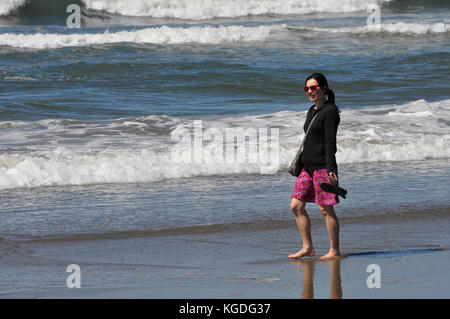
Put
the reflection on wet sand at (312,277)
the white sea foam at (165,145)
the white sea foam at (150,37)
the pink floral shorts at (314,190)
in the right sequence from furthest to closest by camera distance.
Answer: the white sea foam at (150,37) → the white sea foam at (165,145) → the pink floral shorts at (314,190) → the reflection on wet sand at (312,277)

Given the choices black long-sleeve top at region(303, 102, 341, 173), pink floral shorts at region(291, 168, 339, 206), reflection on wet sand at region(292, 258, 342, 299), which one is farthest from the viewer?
pink floral shorts at region(291, 168, 339, 206)

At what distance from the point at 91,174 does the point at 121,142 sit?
177 cm

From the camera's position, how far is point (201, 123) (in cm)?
1205

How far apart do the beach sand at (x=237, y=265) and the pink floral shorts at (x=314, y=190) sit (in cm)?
45

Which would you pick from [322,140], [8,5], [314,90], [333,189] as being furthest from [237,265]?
[8,5]

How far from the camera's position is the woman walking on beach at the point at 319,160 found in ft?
17.4

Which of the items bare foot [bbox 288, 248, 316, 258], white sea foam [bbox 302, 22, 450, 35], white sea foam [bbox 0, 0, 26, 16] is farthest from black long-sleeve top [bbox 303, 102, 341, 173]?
white sea foam [bbox 0, 0, 26, 16]

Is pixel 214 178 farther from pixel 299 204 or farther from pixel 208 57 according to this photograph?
pixel 208 57

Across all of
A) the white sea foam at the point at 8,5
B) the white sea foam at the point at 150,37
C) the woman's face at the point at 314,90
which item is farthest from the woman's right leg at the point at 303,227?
the white sea foam at the point at 8,5

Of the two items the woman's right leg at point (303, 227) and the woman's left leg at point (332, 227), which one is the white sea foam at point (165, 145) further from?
the woman's left leg at point (332, 227)

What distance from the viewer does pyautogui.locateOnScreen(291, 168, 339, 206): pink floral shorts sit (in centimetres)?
541

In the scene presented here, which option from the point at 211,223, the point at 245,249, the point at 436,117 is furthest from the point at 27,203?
the point at 436,117

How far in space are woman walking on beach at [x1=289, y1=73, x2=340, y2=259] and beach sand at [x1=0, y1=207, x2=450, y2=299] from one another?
0.24m

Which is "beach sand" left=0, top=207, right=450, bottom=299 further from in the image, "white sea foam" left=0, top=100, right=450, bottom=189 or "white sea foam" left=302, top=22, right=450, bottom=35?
"white sea foam" left=302, top=22, right=450, bottom=35
